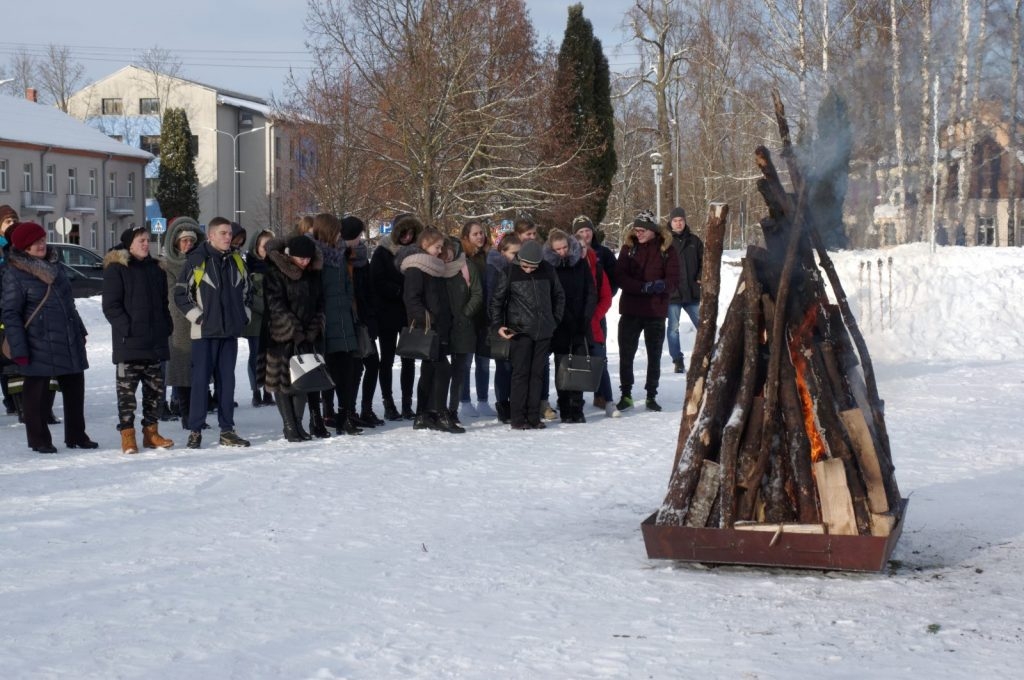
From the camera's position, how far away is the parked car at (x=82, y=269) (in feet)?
113

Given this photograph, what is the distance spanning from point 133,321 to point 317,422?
76.5 inches

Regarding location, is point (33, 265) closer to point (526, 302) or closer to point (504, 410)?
point (526, 302)

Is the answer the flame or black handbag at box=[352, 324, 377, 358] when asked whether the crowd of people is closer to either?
black handbag at box=[352, 324, 377, 358]

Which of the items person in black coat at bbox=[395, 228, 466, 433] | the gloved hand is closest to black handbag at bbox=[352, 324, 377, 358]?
person in black coat at bbox=[395, 228, 466, 433]

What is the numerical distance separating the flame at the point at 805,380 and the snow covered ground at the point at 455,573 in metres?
0.66

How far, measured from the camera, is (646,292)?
13.6 metres

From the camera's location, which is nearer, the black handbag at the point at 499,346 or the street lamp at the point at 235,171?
the black handbag at the point at 499,346

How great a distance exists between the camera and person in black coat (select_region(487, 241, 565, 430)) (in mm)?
12336

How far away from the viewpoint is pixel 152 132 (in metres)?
90.2

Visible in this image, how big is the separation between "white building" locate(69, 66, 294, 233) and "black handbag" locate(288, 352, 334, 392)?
76443mm

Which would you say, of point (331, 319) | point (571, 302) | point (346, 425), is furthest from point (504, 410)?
point (331, 319)

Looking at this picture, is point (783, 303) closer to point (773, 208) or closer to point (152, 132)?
point (773, 208)

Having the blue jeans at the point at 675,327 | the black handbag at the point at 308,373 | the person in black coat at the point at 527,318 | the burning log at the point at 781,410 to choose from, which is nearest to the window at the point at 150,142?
the blue jeans at the point at 675,327

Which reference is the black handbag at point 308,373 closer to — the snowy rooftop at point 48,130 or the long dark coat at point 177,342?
the long dark coat at point 177,342
